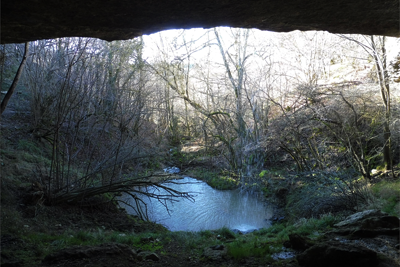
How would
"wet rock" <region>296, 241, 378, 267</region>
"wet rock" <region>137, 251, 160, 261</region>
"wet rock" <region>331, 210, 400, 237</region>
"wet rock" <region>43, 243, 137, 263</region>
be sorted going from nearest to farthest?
"wet rock" <region>296, 241, 378, 267</region> < "wet rock" <region>43, 243, 137, 263</region> < "wet rock" <region>137, 251, 160, 261</region> < "wet rock" <region>331, 210, 400, 237</region>

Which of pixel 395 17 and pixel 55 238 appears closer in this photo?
pixel 395 17

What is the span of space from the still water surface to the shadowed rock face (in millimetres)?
4818

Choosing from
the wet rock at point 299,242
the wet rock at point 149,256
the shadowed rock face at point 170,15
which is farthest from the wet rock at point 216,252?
the shadowed rock face at point 170,15

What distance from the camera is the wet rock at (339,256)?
10.4 feet

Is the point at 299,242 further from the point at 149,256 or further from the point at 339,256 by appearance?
the point at 149,256

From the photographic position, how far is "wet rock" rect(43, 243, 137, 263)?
342cm

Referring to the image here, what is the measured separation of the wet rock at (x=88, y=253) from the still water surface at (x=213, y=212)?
3647mm

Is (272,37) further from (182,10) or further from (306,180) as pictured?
(182,10)

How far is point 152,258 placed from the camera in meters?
3.87

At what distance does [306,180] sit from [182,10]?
8032 mm

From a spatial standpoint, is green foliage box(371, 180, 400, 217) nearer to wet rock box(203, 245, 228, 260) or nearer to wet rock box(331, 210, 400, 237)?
wet rock box(331, 210, 400, 237)

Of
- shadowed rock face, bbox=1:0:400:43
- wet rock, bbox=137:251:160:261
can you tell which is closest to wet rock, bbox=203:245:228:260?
wet rock, bbox=137:251:160:261

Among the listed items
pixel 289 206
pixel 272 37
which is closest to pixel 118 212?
pixel 289 206

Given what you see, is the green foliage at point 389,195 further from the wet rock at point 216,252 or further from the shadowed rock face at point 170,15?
the shadowed rock face at point 170,15
